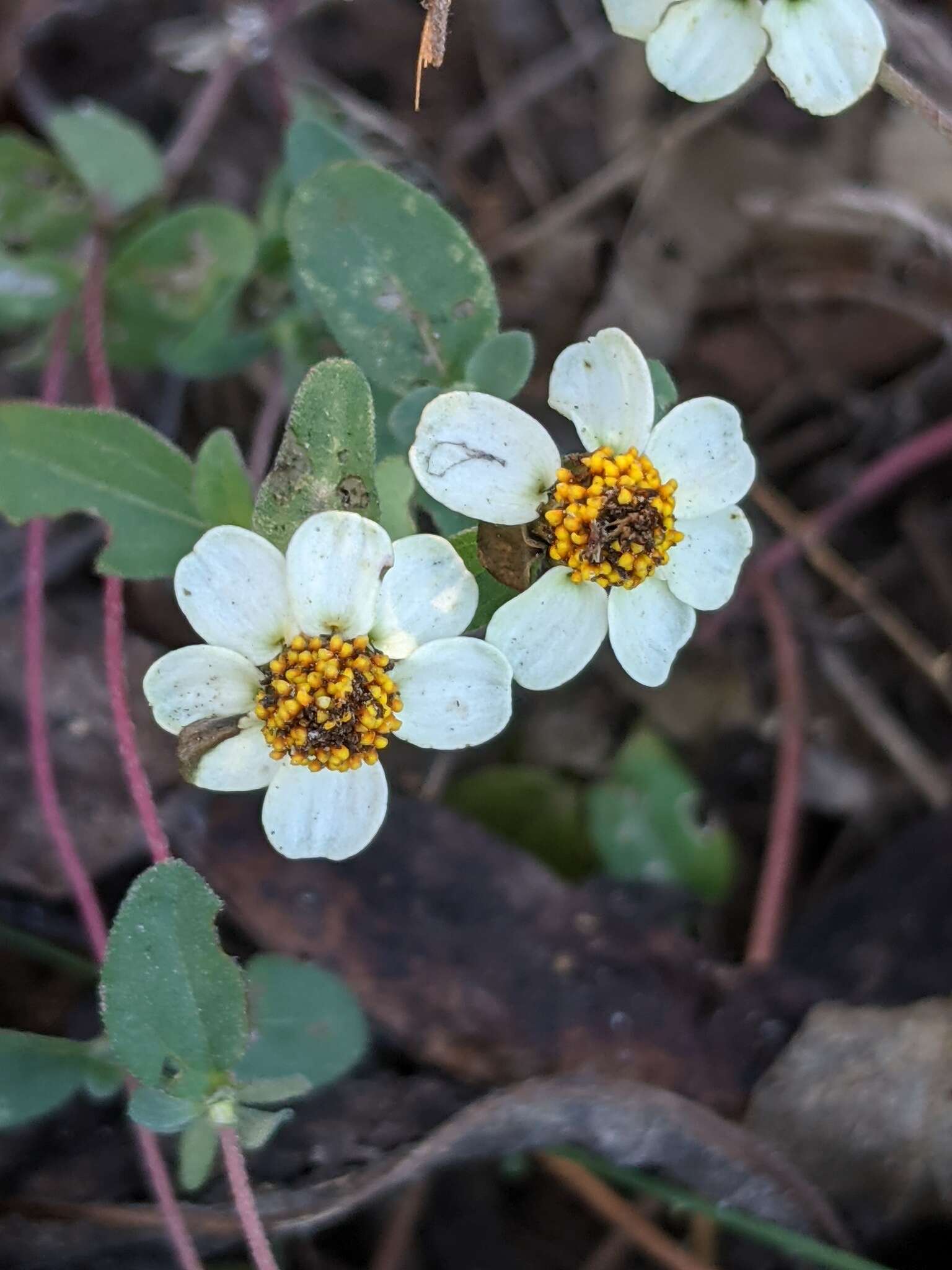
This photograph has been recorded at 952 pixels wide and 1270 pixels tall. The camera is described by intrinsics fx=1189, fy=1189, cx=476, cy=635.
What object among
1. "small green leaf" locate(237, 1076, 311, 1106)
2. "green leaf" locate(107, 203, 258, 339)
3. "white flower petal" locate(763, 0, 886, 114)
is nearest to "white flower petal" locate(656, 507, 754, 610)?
A: "white flower petal" locate(763, 0, 886, 114)

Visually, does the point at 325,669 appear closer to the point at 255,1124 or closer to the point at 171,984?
the point at 171,984

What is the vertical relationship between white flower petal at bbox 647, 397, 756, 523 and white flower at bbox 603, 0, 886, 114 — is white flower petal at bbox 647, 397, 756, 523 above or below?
below

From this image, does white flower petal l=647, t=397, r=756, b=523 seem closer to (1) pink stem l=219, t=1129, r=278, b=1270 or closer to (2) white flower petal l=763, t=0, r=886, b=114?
(2) white flower petal l=763, t=0, r=886, b=114

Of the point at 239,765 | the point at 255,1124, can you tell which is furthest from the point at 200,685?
the point at 255,1124

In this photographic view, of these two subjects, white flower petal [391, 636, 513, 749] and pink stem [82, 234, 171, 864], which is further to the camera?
pink stem [82, 234, 171, 864]

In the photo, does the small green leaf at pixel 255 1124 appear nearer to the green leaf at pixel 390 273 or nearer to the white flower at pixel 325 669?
the white flower at pixel 325 669

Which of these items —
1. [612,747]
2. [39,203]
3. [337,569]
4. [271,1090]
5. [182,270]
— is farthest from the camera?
[612,747]
